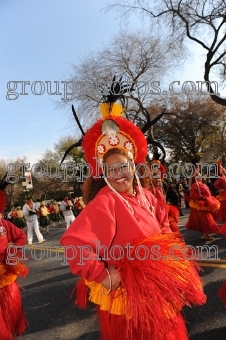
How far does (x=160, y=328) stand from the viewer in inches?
75.5

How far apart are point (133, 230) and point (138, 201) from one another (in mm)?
309

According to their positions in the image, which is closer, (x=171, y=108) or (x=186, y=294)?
(x=186, y=294)

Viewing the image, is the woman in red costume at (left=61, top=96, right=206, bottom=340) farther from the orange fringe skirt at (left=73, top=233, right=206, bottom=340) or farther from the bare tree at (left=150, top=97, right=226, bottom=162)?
the bare tree at (left=150, top=97, right=226, bottom=162)

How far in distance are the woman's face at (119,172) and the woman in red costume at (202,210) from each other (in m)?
5.60

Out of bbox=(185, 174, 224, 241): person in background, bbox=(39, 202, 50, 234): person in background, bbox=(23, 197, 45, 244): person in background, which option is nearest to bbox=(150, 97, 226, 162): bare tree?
bbox=(39, 202, 50, 234): person in background

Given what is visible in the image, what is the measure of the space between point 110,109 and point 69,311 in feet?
9.62

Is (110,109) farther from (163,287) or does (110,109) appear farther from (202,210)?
(202,210)

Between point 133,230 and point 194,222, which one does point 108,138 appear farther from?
point 194,222

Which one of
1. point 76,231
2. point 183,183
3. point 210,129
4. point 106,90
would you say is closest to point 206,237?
point 106,90

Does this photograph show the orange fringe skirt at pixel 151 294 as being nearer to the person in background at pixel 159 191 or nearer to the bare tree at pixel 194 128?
the person in background at pixel 159 191

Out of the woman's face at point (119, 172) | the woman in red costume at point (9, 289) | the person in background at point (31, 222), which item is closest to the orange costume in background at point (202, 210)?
the woman in red costume at point (9, 289)

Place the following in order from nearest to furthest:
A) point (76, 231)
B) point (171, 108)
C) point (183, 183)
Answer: point (76, 231) → point (183, 183) → point (171, 108)

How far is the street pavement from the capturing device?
3.41m

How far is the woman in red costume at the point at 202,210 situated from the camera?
7395mm
